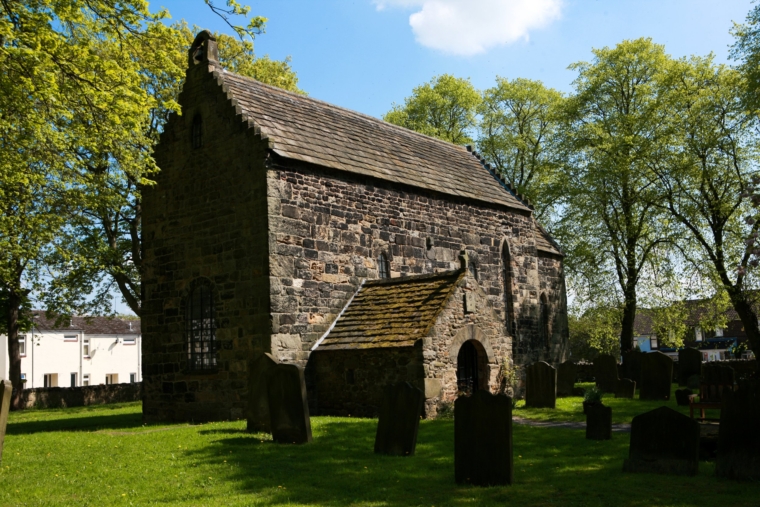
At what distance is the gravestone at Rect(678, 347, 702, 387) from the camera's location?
84.3 feet

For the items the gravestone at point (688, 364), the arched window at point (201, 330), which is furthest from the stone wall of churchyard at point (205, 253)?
the gravestone at point (688, 364)

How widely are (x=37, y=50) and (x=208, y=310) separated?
24.7 ft

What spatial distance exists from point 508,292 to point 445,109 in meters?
24.6

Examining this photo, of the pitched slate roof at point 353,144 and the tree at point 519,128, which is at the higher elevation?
the tree at point 519,128

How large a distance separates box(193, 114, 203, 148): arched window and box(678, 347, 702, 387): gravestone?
18813 mm

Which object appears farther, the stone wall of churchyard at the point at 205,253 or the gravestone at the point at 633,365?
the gravestone at the point at 633,365

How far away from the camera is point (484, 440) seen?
9.25 meters

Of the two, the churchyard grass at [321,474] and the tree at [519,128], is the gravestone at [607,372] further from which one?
the tree at [519,128]

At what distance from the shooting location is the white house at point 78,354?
52.3 m

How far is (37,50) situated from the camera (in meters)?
14.1

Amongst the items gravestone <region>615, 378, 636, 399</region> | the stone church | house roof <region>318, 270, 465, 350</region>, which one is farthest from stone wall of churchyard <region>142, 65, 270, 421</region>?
gravestone <region>615, 378, 636, 399</region>

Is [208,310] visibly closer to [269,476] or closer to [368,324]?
[368,324]

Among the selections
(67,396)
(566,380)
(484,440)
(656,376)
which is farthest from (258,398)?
(67,396)

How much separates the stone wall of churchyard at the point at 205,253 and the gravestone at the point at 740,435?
10.5 meters
